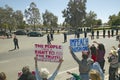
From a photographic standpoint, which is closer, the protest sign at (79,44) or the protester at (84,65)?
the protester at (84,65)

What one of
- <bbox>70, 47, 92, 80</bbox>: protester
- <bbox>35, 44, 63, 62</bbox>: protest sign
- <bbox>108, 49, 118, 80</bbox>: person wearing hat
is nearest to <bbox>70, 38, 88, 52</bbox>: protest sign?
<bbox>108, 49, 118, 80</bbox>: person wearing hat

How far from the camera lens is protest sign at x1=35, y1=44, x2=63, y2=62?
10.3 meters

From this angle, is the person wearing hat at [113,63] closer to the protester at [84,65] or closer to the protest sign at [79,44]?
the protest sign at [79,44]

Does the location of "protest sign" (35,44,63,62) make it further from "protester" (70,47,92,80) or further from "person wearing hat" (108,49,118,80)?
"person wearing hat" (108,49,118,80)

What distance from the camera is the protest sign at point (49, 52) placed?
1027 centimetres

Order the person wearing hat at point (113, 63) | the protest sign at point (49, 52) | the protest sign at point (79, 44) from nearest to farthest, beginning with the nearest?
1. the protest sign at point (49, 52)
2. the person wearing hat at point (113, 63)
3. the protest sign at point (79, 44)

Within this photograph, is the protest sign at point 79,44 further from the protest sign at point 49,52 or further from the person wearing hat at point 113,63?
the protest sign at point 49,52

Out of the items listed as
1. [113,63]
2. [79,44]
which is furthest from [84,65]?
[79,44]

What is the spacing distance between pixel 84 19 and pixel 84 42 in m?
109

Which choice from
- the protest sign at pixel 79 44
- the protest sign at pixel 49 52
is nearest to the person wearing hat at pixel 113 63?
the protest sign at pixel 79 44

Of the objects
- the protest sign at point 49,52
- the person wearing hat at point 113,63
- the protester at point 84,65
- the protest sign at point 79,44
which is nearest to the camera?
the protester at point 84,65

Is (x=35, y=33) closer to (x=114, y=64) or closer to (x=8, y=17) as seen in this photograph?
(x=8, y=17)

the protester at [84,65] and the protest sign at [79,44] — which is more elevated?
→ the protest sign at [79,44]

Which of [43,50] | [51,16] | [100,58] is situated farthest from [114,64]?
[51,16]
